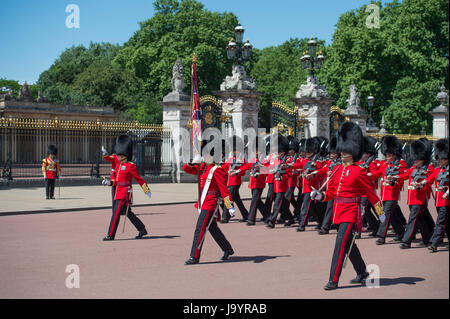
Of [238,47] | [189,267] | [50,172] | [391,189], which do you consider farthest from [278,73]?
[189,267]

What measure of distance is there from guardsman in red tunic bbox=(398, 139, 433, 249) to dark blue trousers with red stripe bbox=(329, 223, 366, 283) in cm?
279

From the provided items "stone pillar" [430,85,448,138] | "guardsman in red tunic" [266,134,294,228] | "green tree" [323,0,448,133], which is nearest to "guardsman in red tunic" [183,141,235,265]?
"guardsman in red tunic" [266,134,294,228]

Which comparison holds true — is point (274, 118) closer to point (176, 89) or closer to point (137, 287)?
point (176, 89)

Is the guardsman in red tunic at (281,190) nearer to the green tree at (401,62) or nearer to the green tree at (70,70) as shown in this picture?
the green tree at (401,62)

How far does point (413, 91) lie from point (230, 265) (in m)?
31.4

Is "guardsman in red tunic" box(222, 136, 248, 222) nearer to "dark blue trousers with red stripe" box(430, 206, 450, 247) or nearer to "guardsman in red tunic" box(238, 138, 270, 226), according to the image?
"guardsman in red tunic" box(238, 138, 270, 226)

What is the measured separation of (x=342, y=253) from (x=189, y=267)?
1999 millimetres

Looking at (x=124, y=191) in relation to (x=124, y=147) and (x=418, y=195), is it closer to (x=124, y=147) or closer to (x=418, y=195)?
(x=124, y=147)

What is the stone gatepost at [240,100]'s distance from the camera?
2145 centimetres

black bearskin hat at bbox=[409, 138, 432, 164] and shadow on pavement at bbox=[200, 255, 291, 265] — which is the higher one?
black bearskin hat at bbox=[409, 138, 432, 164]

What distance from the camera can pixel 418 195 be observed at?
31.0 feet

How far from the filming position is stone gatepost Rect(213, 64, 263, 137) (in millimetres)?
21453

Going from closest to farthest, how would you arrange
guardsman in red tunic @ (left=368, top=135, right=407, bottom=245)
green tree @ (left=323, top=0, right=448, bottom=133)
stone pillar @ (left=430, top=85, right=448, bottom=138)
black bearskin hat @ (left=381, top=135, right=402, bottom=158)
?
guardsman in red tunic @ (left=368, top=135, right=407, bottom=245)
black bearskin hat @ (left=381, top=135, right=402, bottom=158)
stone pillar @ (left=430, top=85, right=448, bottom=138)
green tree @ (left=323, top=0, right=448, bottom=133)

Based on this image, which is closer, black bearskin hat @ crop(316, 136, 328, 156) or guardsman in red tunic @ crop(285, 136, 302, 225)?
guardsman in red tunic @ crop(285, 136, 302, 225)
